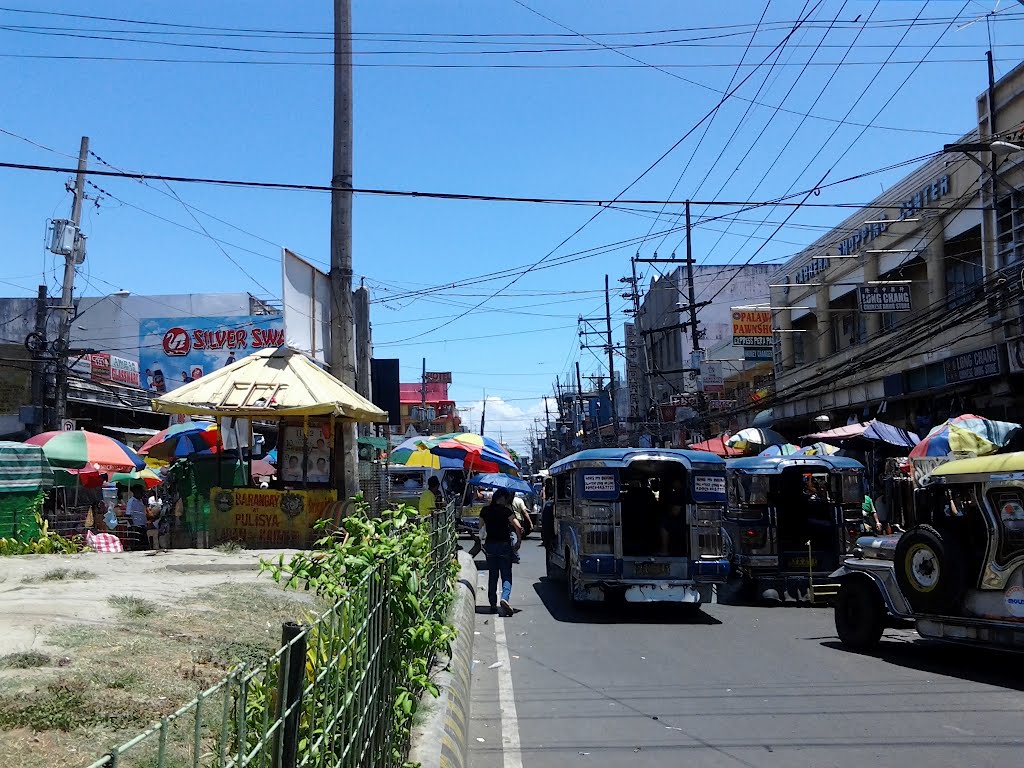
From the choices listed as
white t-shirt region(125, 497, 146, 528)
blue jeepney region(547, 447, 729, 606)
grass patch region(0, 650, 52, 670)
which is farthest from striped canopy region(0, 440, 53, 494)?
grass patch region(0, 650, 52, 670)

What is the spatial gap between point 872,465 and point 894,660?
15.1 m

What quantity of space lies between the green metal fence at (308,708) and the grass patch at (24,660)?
108cm

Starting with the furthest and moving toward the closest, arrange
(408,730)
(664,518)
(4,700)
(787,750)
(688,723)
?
(664,518) → (688,723) → (787,750) → (408,730) → (4,700)

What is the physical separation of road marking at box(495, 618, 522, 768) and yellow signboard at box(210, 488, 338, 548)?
3488 millimetres

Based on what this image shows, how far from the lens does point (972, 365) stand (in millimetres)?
20188

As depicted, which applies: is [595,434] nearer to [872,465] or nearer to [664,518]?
[872,465]

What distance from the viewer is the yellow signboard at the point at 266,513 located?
13.1 m

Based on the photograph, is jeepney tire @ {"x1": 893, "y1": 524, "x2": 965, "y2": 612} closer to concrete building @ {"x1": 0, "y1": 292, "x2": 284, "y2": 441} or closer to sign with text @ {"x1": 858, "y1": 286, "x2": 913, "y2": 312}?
sign with text @ {"x1": 858, "y1": 286, "x2": 913, "y2": 312}

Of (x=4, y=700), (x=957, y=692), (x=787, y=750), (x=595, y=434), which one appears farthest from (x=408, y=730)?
(x=595, y=434)

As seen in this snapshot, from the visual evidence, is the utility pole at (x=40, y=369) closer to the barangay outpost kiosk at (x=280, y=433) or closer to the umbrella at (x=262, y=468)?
the umbrella at (x=262, y=468)

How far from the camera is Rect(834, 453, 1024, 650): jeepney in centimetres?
855

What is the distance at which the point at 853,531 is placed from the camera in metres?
16.0

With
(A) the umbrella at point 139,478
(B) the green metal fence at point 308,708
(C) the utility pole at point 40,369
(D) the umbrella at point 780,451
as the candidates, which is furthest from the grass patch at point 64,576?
(C) the utility pole at point 40,369

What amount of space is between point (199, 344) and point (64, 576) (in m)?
35.1
